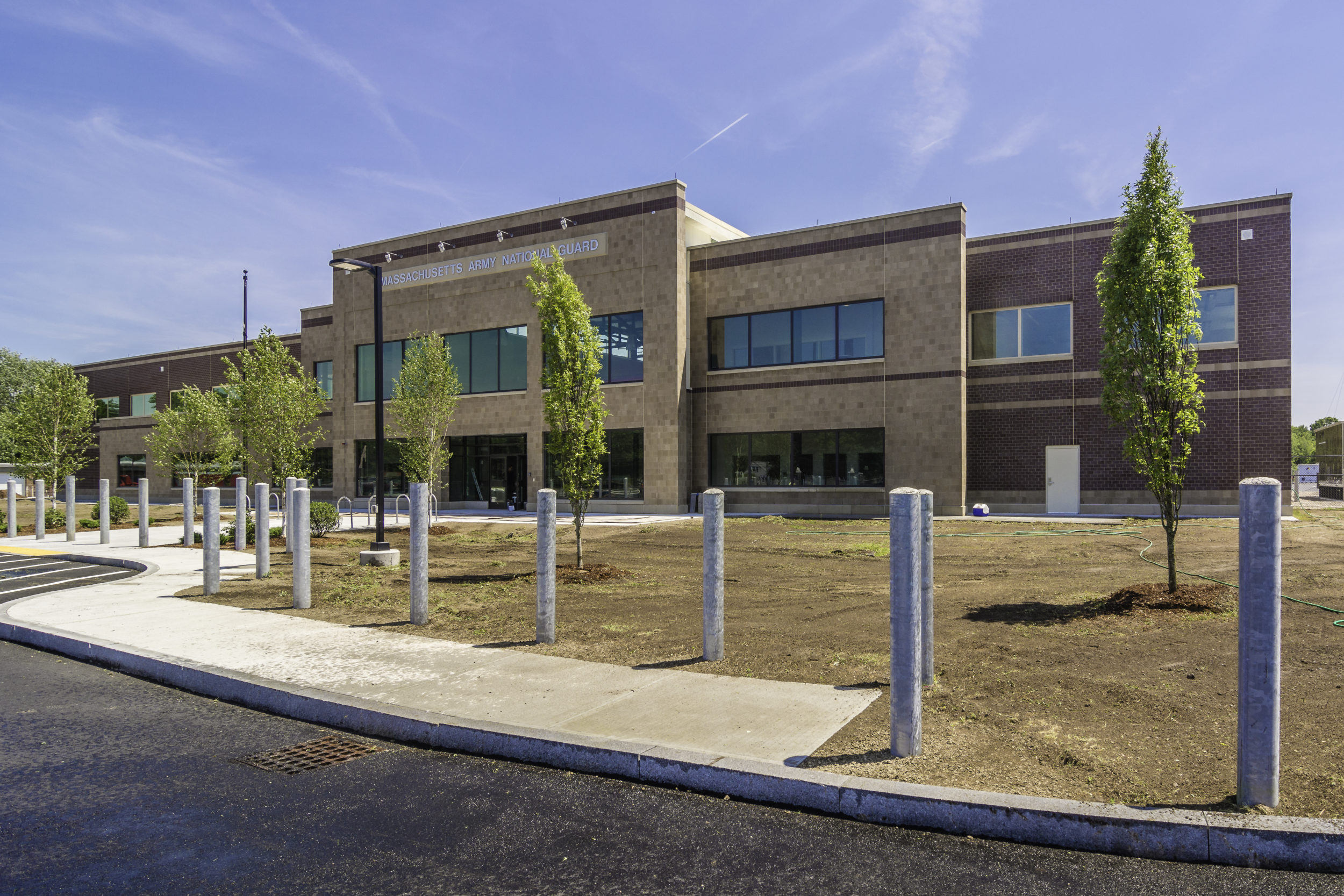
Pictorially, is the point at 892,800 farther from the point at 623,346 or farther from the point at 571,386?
the point at 623,346

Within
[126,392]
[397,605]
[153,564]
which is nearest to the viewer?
[397,605]

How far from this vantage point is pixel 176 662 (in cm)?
719

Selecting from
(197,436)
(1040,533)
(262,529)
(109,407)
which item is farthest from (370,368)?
(109,407)

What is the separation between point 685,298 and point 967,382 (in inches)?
408

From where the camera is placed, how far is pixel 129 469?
51562 millimetres

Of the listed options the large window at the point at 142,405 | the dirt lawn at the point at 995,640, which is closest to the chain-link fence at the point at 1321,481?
the dirt lawn at the point at 995,640

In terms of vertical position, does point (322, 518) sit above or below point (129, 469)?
below

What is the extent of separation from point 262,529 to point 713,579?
7.83 m

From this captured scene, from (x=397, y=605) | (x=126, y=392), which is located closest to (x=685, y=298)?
(x=397, y=605)

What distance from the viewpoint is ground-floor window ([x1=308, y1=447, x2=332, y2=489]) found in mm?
39719

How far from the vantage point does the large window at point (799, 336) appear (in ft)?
94.3

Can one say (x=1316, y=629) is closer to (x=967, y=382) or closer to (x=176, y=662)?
(x=176, y=662)

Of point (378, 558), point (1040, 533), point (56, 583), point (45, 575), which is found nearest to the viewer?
point (56, 583)

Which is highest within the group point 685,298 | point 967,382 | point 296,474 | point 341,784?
point 685,298
